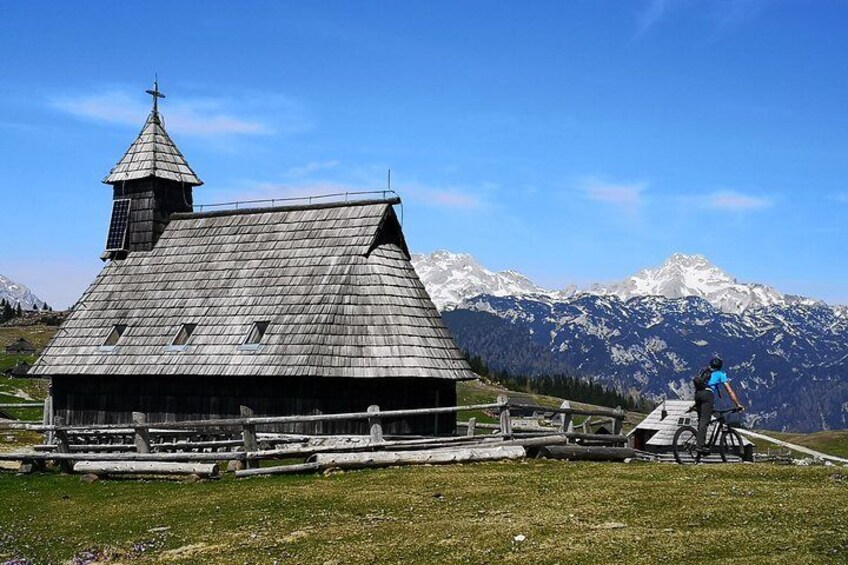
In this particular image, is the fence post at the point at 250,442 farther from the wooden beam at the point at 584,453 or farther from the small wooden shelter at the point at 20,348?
the small wooden shelter at the point at 20,348

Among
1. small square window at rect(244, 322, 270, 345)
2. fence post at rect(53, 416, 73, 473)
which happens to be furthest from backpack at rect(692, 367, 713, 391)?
fence post at rect(53, 416, 73, 473)

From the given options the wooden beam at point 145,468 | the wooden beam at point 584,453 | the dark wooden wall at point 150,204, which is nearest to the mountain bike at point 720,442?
the wooden beam at point 584,453

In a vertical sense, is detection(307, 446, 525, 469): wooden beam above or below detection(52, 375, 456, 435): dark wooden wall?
below

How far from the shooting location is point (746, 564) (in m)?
12.2

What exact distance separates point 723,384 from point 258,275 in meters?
19.4

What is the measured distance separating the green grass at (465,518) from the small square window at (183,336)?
38.7 ft

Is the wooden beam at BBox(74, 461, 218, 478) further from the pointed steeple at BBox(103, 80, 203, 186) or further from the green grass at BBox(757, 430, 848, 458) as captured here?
the green grass at BBox(757, 430, 848, 458)

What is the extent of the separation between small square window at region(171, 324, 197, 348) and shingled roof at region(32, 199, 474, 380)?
0.19 metres

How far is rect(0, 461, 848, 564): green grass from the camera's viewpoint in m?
13.5

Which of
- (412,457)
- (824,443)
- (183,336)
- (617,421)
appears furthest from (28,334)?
(412,457)

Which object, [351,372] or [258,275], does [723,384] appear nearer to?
[351,372]

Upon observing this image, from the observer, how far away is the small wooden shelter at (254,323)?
104 ft

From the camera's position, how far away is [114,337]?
3675 centimetres

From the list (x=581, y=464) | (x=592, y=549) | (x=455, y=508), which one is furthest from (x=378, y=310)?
(x=592, y=549)
